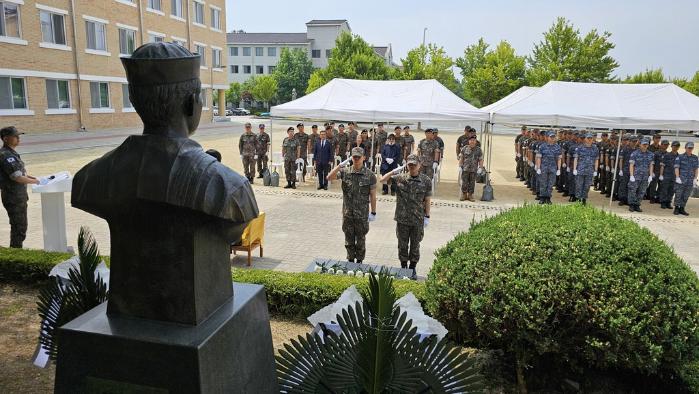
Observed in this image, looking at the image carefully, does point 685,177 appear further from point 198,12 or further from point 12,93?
point 198,12

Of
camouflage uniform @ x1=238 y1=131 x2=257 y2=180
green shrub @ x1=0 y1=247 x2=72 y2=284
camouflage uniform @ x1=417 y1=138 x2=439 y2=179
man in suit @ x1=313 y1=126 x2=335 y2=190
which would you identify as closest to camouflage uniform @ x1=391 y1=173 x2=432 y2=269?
green shrub @ x1=0 y1=247 x2=72 y2=284

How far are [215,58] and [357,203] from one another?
124ft

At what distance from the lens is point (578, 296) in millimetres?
3404

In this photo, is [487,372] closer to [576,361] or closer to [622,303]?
[576,361]

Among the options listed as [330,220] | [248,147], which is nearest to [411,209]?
[330,220]

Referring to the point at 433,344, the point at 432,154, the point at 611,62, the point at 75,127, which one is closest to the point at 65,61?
the point at 75,127

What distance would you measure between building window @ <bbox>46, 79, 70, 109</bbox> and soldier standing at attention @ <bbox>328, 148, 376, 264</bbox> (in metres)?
24.3

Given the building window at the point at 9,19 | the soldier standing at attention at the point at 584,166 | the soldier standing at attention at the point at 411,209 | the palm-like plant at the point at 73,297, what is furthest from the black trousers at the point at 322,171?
the building window at the point at 9,19

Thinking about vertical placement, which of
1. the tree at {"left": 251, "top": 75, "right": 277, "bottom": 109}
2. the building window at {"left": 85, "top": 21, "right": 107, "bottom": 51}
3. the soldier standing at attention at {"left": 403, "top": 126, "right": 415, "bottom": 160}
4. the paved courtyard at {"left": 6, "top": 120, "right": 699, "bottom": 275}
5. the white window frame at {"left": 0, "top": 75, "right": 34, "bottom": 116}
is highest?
the building window at {"left": 85, "top": 21, "right": 107, "bottom": 51}

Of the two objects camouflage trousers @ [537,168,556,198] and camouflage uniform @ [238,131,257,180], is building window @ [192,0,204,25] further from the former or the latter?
camouflage trousers @ [537,168,556,198]

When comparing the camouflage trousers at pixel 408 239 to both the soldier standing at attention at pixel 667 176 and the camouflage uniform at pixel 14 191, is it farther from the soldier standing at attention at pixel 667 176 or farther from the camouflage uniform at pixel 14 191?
the soldier standing at attention at pixel 667 176

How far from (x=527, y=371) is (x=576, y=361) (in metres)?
0.63

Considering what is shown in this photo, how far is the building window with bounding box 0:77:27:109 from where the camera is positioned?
23.4m

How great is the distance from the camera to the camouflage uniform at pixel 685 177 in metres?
12.4
